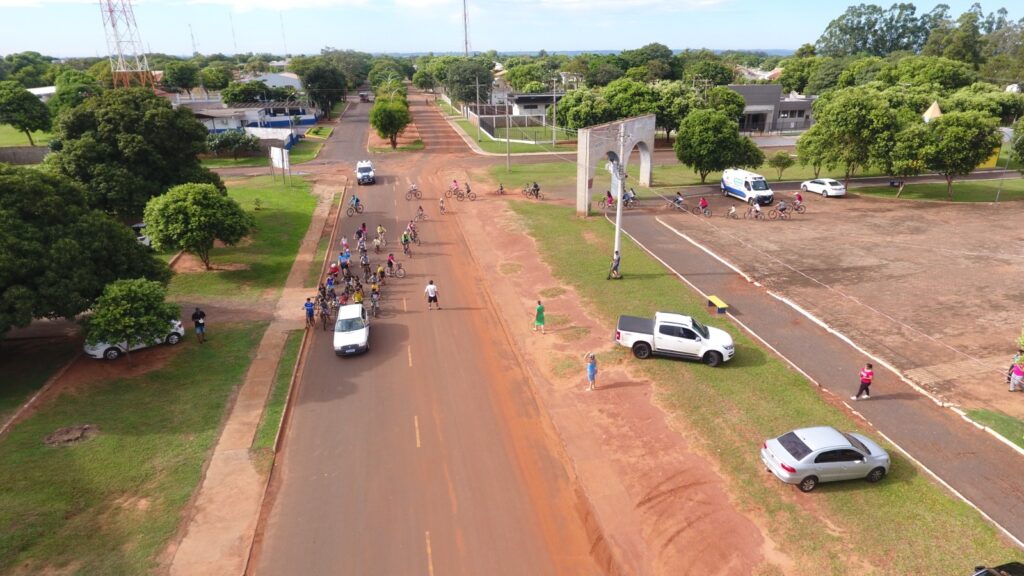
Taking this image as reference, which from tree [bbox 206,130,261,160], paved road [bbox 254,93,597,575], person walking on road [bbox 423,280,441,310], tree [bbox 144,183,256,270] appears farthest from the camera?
tree [bbox 206,130,261,160]

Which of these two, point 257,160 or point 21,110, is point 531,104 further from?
point 21,110

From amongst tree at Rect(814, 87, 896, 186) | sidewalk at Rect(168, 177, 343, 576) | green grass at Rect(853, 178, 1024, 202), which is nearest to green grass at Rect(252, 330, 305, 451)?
→ sidewalk at Rect(168, 177, 343, 576)

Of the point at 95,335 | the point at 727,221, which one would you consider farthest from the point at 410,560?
the point at 727,221

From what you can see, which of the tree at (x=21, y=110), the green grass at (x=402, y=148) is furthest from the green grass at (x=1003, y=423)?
the tree at (x=21, y=110)

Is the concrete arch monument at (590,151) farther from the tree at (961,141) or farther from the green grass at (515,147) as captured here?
the green grass at (515,147)

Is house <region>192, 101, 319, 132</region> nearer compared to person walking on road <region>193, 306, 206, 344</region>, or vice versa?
person walking on road <region>193, 306, 206, 344</region>

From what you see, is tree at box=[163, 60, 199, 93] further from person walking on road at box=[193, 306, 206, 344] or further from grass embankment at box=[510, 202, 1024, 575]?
grass embankment at box=[510, 202, 1024, 575]

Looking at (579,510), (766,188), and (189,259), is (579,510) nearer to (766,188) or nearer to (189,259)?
(189,259)
